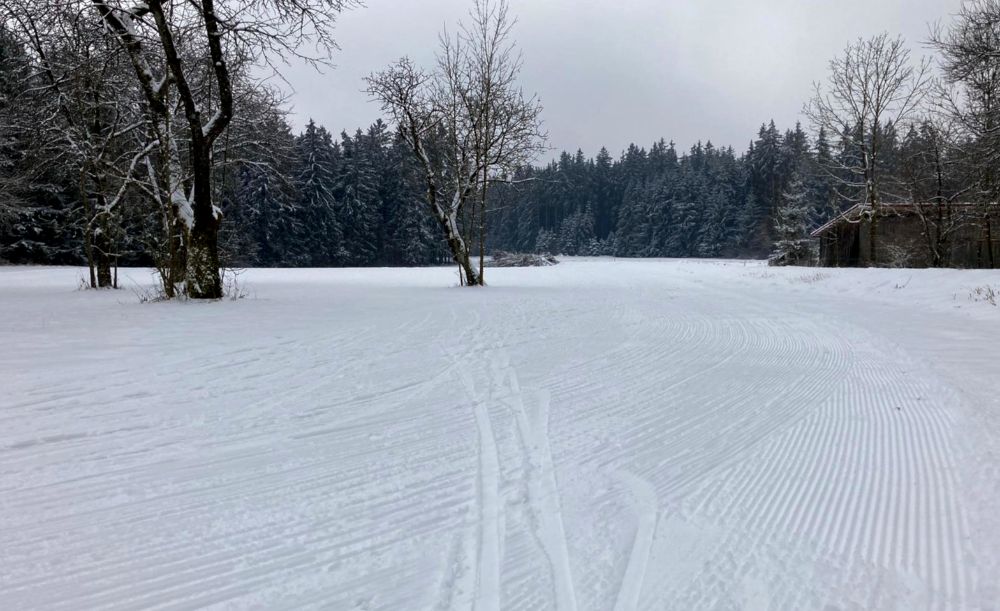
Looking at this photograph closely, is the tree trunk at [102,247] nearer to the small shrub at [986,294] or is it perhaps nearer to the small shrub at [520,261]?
the small shrub at [986,294]

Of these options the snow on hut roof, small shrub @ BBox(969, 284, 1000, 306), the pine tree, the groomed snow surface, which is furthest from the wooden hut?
the groomed snow surface

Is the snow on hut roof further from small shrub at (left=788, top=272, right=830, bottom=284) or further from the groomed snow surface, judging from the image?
the groomed snow surface

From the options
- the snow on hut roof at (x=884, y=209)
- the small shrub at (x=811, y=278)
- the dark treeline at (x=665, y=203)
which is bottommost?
the small shrub at (x=811, y=278)

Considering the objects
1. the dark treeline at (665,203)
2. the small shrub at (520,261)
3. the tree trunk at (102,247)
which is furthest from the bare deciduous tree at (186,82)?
the dark treeline at (665,203)

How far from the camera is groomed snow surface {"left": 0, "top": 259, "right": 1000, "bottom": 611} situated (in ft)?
6.26

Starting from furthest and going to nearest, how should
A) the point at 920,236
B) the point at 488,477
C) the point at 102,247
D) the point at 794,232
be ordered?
the point at 794,232
the point at 920,236
the point at 102,247
the point at 488,477

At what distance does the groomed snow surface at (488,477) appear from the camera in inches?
75.1

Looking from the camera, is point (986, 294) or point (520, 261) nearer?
point (986, 294)

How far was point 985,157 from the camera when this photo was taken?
47.2 feet

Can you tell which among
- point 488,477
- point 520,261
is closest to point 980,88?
point 488,477

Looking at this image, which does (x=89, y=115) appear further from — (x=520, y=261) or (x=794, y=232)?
(x=794, y=232)

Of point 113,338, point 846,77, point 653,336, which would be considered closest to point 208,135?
→ point 113,338

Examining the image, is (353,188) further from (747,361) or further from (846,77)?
(747,361)

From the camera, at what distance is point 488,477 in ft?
8.98
